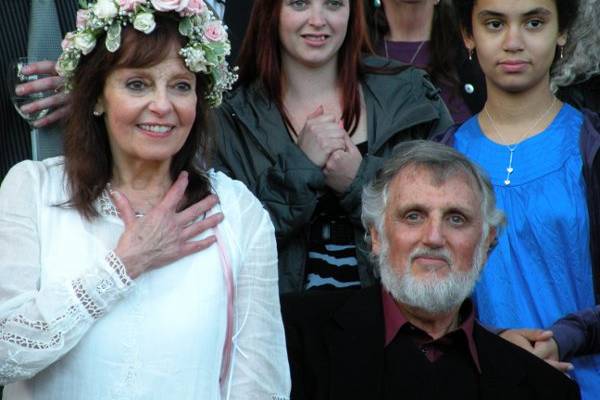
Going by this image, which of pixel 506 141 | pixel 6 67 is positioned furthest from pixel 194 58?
pixel 506 141

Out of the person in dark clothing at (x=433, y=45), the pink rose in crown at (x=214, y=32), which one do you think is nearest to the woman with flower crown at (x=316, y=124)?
the person in dark clothing at (x=433, y=45)

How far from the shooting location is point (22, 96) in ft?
14.4

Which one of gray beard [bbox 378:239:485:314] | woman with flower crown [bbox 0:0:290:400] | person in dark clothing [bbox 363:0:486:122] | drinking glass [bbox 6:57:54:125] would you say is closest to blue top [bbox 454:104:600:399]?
gray beard [bbox 378:239:485:314]

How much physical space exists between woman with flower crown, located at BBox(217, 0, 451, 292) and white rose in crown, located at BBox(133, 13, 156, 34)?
3.38 ft

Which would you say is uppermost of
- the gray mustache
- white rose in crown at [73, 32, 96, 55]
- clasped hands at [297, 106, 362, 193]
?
white rose in crown at [73, 32, 96, 55]

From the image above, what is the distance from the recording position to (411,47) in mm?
5668

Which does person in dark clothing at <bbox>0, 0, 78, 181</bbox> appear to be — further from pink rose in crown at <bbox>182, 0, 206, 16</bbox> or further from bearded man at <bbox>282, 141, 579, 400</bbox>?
bearded man at <bbox>282, 141, 579, 400</bbox>

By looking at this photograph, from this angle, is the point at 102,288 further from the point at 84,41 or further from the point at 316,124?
the point at 316,124

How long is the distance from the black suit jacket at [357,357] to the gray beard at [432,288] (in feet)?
0.37

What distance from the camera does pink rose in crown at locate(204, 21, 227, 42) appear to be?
396 cm

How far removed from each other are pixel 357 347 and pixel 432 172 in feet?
1.99

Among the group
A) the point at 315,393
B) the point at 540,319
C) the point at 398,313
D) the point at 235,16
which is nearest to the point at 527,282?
the point at 540,319

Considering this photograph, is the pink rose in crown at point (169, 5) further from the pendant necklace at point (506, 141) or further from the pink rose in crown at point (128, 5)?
the pendant necklace at point (506, 141)

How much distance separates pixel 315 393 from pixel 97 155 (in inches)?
39.2
